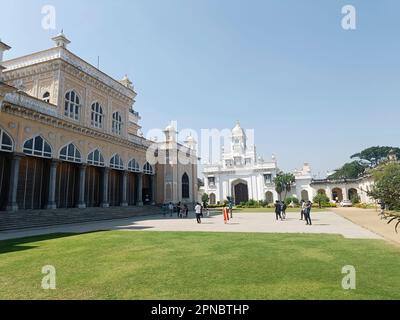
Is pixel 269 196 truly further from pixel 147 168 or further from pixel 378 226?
pixel 378 226

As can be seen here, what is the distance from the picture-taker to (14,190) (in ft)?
61.6

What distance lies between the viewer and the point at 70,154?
24.0m

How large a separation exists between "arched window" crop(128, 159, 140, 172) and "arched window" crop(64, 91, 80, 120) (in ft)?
29.8

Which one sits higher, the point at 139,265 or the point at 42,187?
the point at 42,187

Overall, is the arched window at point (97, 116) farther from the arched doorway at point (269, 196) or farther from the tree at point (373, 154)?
the tree at point (373, 154)

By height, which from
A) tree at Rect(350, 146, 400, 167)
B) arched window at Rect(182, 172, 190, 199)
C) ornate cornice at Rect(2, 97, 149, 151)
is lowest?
arched window at Rect(182, 172, 190, 199)

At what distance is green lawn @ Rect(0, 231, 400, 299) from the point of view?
490 cm

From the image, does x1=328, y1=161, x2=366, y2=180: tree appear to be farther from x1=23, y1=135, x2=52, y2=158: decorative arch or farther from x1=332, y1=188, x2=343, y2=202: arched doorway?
x1=23, y1=135, x2=52, y2=158: decorative arch

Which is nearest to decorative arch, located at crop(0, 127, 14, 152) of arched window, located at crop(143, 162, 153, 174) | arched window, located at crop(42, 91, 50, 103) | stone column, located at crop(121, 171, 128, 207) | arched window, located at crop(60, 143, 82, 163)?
arched window, located at crop(60, 143, 82, 163)

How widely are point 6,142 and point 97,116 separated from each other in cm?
1085

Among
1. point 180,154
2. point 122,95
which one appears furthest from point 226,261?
point 180,154

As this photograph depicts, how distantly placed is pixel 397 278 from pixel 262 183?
190ft

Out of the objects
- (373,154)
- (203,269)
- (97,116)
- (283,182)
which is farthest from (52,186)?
(373,154)
